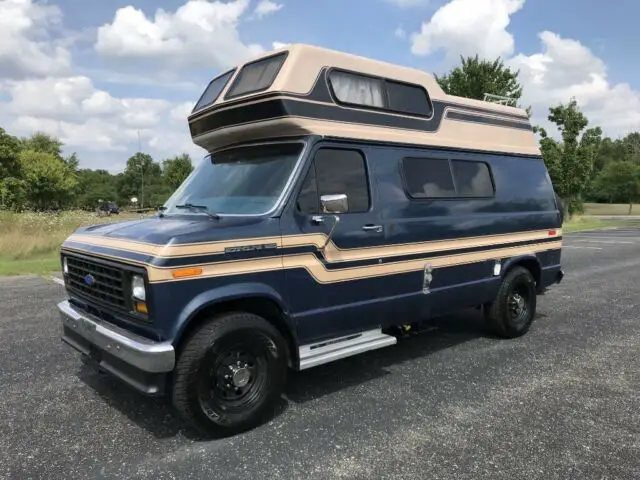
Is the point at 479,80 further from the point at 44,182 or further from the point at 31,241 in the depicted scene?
the point at 44,182

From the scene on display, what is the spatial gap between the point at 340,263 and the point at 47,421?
8.74 feet

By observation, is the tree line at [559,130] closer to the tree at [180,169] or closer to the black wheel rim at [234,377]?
the black wheel rim at [234,377]

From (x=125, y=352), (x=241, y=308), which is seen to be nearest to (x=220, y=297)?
(x=241, y=308)

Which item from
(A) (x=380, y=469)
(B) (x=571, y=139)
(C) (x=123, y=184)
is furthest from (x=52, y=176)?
(A) (x=380, y=469)

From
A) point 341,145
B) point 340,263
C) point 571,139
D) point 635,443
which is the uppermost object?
point 571,139

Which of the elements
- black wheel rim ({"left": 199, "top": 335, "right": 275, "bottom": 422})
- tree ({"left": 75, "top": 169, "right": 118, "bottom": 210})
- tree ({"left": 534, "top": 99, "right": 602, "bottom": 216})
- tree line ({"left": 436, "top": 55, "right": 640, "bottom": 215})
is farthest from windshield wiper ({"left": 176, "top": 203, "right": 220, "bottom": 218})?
tree ({"left": 75, "top": 169, "right": 118, "bottom": 210})

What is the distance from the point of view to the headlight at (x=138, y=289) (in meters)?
3.63

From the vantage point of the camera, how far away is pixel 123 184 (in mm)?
92062

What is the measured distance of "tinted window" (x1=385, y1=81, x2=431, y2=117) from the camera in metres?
5.29

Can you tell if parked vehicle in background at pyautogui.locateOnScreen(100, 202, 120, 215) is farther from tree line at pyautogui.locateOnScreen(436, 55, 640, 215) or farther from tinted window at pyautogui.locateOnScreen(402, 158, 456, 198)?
tinted window at pyautogui.locateOnScreen(402, 158, 456, 198)

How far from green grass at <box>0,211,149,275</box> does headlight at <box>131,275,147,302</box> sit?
28.7ft

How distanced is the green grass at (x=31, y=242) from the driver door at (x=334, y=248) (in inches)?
335

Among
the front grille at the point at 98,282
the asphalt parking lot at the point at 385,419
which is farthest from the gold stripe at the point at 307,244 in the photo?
the asphalt parking lot at the point at 385,419

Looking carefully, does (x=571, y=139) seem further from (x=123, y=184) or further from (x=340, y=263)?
(x=123, y=184)
